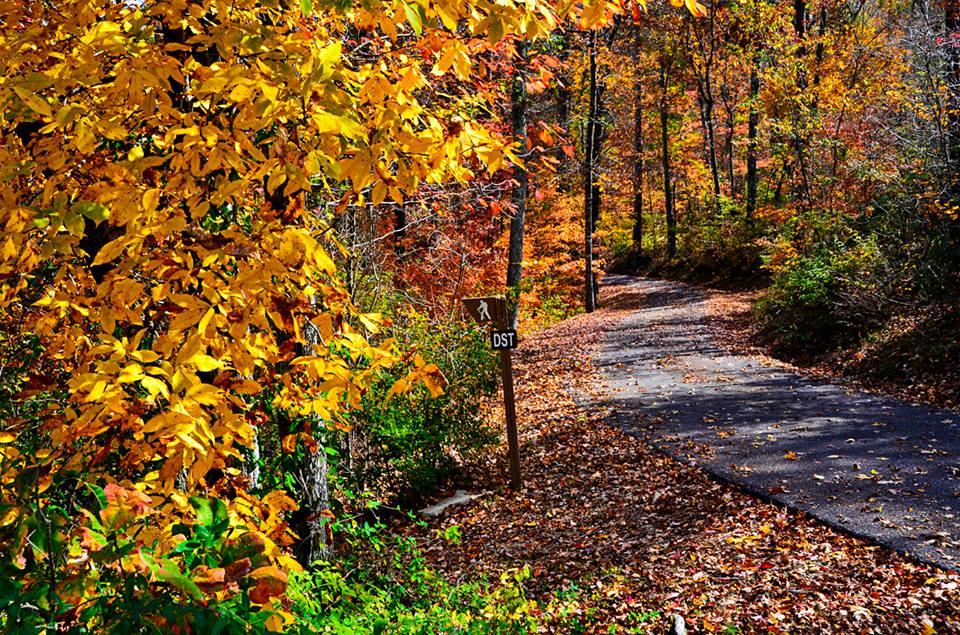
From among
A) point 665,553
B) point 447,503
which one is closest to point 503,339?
point 447,503

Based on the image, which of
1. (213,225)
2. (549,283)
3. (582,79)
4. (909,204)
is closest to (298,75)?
(213,225)

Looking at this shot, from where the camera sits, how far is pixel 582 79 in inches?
896

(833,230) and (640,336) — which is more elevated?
(833,230)

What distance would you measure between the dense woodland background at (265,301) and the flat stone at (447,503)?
0.20 metres

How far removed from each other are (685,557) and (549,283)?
50.4ft

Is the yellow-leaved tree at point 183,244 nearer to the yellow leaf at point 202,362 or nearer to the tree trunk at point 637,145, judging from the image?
the yellow leaf at point 202,362

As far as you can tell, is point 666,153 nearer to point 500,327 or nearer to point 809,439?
point 809,439

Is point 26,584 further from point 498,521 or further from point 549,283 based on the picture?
point 549,283

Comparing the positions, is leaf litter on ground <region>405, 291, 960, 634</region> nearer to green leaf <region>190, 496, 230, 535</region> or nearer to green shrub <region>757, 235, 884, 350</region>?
green leaf <region>190, 496, 230, 535</region>

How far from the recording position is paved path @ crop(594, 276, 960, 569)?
5520 millimetres

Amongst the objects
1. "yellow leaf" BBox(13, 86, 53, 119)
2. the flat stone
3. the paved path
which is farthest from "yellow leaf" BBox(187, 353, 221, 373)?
the flat stone

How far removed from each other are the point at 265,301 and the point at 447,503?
5.89 metres

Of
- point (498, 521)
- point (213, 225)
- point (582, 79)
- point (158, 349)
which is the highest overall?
point (582, 79)

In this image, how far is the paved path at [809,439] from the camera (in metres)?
5.52
